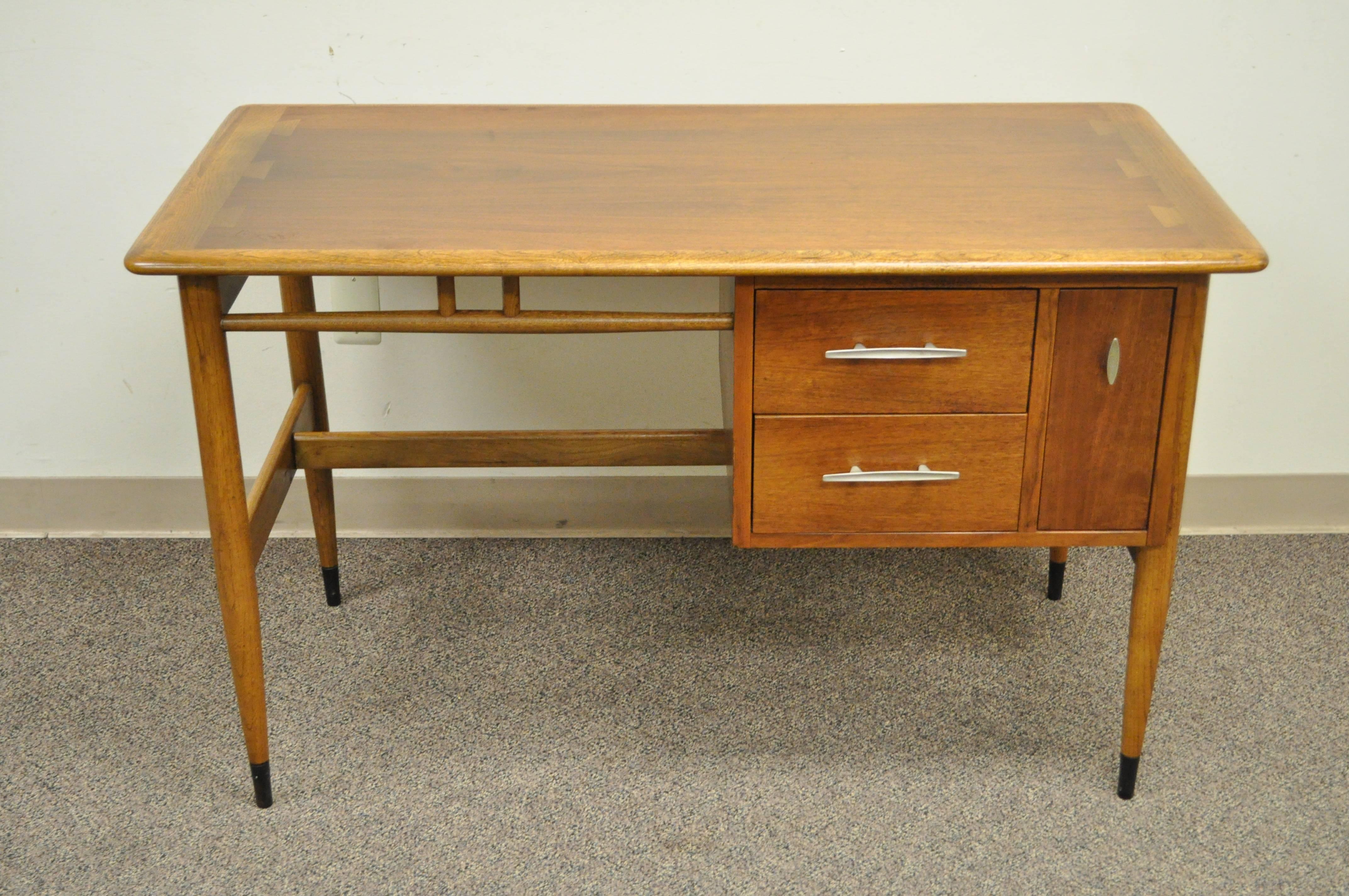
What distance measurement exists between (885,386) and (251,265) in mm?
752

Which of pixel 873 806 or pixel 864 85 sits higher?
pixel 864 85

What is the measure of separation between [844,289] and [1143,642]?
2.13ft

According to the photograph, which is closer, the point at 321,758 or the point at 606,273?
the point at 606,273

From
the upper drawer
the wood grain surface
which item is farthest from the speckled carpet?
the upper drawer

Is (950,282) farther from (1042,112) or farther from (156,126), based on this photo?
(156,126)

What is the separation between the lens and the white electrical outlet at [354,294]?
7.40 ft

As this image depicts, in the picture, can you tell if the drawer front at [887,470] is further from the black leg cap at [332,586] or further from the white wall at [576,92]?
the black leg cap at [332,586]

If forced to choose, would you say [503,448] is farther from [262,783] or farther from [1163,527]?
[1163,527]

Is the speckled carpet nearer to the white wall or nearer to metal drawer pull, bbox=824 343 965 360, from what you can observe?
the white wall

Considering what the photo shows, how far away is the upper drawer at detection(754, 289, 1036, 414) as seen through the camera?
1.56 meters

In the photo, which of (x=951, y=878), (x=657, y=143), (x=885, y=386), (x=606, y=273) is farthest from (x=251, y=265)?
(x=951, y=878)

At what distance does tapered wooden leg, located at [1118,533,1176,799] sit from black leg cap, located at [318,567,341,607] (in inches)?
50.6

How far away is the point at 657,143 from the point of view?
187 centimetres

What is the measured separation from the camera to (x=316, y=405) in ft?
7.07
